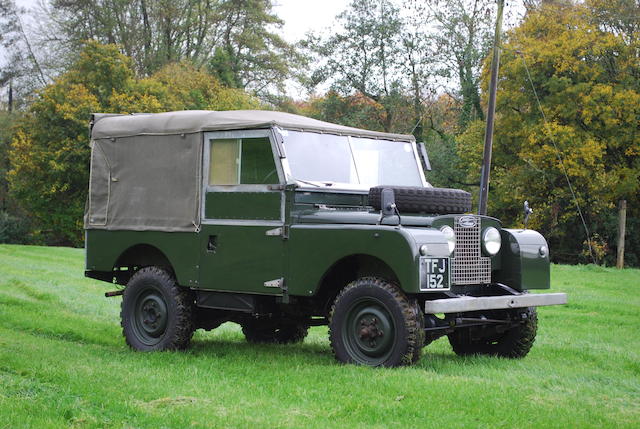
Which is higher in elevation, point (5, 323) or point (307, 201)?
point (307, 201)

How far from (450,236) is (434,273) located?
2.11ft

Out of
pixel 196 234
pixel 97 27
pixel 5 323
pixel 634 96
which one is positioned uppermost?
pixel 97 27

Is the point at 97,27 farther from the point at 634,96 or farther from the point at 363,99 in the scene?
the point at 634,96

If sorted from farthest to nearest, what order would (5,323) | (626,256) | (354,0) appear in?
(354,0)
(626,256)
(5,323)

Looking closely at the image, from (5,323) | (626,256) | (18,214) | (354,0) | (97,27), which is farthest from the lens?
(18,214)

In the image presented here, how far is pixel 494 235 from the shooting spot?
9.11 metres

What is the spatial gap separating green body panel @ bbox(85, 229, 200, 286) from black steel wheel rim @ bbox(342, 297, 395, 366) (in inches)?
81.6

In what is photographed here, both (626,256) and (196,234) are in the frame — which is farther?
(626,256)

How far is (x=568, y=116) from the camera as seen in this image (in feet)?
113

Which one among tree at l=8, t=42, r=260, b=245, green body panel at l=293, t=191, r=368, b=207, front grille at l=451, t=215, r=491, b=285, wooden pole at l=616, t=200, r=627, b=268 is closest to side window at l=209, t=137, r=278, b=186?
green body panel at l=293, t=191, r=368, b=207

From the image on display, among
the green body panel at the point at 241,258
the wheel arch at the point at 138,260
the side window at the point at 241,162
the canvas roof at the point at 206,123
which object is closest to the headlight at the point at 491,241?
the canvas roof at the point at 206,123

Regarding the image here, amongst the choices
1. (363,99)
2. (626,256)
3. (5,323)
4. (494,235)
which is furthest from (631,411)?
(363,99)

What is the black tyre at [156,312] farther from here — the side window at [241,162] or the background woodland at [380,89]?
the background woodland at [380,89]

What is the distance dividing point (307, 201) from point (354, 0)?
3945 centimetres
